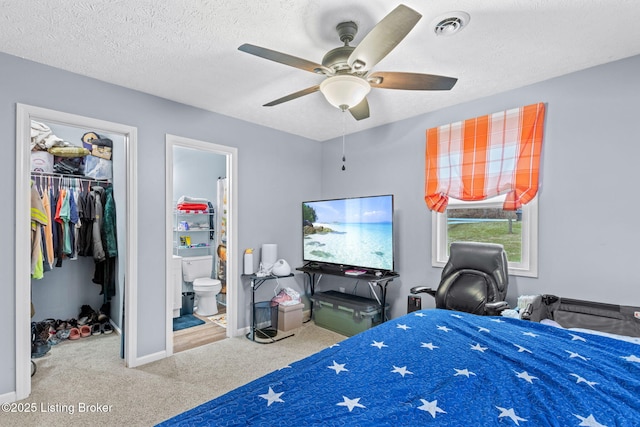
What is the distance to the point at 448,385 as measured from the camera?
1181 millimetres

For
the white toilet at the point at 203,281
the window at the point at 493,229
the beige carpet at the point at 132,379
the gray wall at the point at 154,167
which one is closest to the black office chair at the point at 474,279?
the window at the point at 493,229

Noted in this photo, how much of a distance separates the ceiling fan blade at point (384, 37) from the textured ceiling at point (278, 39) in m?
0.30

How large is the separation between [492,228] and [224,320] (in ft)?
11.2

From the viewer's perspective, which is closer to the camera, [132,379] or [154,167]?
[132,379]

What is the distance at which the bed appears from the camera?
3.26 ft

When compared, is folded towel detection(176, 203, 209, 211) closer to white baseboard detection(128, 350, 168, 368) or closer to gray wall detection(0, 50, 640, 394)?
gray wall detection(0, 50, 640, 394)

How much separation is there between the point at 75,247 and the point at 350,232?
10.3 ft

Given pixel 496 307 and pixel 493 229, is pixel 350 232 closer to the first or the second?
pixel 493 229

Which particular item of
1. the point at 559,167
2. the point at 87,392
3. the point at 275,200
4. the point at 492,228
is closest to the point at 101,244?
the point at 87,392

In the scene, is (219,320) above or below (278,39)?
below

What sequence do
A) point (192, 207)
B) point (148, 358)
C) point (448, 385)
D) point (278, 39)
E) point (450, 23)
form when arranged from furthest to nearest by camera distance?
point (192, 207) → point (148, 358) → point (278, 39) → point (450, 23) → point (448, 385)

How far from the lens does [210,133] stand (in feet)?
11.0

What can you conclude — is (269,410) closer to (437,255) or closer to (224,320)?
(437,255)

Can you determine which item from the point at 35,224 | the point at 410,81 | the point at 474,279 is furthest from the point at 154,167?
the point at 474,279
